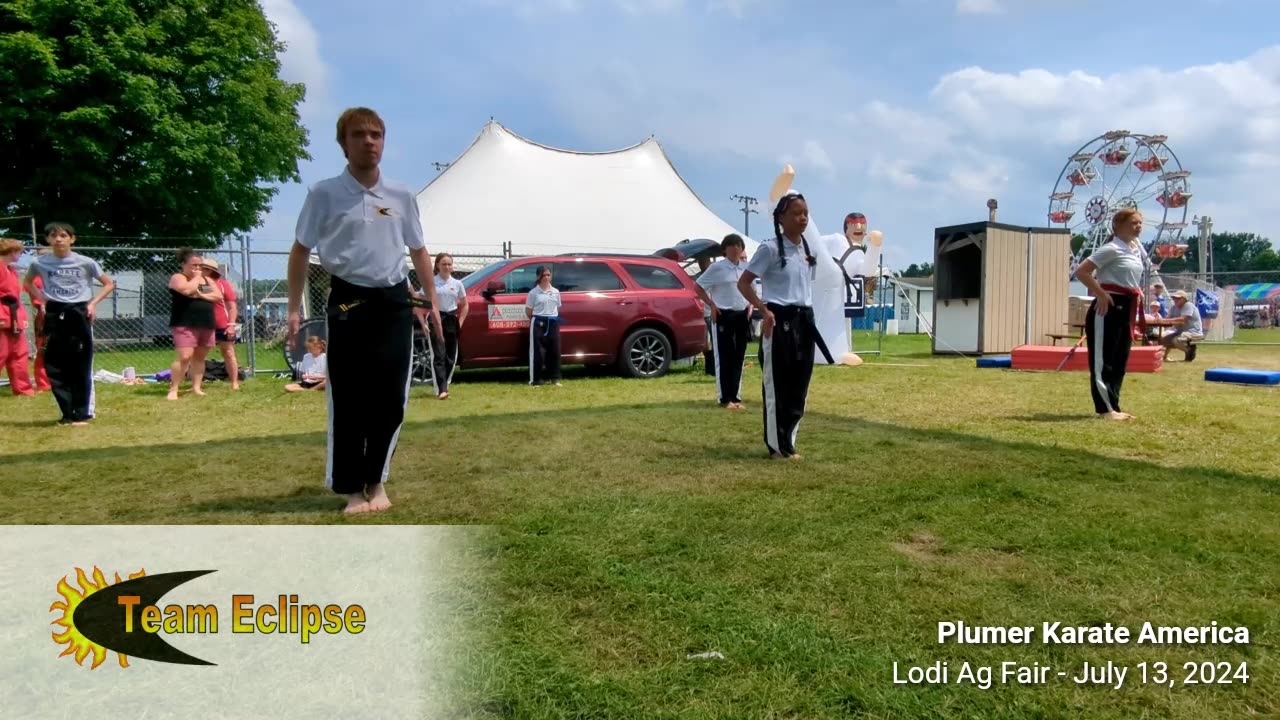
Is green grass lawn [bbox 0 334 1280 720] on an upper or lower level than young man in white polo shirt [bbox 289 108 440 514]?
lower

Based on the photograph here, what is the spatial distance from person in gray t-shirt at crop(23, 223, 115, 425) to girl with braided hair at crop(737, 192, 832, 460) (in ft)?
19.7

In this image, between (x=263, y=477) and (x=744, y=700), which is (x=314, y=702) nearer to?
(x=744, y=700)

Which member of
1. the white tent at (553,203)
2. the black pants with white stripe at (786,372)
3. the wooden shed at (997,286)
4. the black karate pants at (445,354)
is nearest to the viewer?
the black pants with white stripe at (786,372)

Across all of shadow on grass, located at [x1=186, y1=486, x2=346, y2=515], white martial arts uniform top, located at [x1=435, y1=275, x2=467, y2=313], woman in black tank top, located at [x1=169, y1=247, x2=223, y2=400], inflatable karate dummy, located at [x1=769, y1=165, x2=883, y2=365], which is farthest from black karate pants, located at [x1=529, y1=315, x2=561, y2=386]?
shadow on grass, located at [x1=186, y1=486, x2=346, y2=515]

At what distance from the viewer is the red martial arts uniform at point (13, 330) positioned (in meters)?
9.42

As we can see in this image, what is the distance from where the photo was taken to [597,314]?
1202cm

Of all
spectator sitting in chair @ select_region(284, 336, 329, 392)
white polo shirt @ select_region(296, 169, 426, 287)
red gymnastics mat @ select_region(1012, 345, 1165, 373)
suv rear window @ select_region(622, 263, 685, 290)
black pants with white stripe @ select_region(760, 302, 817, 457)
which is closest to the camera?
white polo shirt @ select_region(296, 169, 426, 287)

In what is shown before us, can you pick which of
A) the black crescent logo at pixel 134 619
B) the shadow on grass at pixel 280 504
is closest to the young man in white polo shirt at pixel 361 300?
the shadow on grass at pixel 280 504

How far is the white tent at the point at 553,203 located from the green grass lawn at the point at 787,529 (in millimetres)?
16684

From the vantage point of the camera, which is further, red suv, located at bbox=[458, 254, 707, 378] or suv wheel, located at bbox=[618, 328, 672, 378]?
suv wheel, located at bbox=[618, 328, 672, 378]

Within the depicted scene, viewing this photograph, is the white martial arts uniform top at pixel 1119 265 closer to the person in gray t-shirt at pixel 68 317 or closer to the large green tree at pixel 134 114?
the person in gray t-shirt at pixel 68 317

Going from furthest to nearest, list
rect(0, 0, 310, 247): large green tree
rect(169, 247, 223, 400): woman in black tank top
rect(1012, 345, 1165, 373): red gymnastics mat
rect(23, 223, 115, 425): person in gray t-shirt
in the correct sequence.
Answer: rect(0, 0, 310, 247): large green tree < rect(1012, 345, 1165, 373): red gymnastics mat < rect(169, 247, 223, 400): woman in black tank top < rect(23, 223, 115, 425): person in gray t-shirt

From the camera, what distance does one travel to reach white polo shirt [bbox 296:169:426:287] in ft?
12.8

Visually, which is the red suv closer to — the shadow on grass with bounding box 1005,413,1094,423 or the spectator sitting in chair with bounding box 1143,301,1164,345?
the shadow on grass with bounding box 1005,413,1094,423
